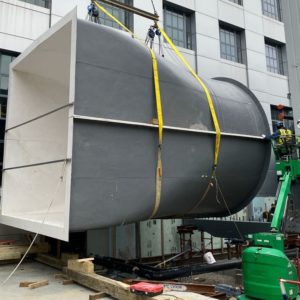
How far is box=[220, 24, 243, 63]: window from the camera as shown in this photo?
1564 cm

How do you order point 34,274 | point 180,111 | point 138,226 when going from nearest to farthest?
1. point 180,111
2. point 34,274
3. point 138,226

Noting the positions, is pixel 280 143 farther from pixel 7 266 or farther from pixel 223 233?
pixel 7 266

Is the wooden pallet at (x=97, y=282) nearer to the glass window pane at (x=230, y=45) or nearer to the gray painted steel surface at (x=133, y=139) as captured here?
the gray painted steel surface at (x=133, y=139)

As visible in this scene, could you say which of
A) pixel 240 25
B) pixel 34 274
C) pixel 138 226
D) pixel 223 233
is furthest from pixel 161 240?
pixel 240 25

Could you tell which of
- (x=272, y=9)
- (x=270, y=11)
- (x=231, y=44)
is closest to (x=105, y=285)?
(x=231, y=44)

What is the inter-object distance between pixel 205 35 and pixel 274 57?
5.48 metres

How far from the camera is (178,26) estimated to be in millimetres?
14156

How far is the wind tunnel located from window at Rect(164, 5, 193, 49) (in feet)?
18.2

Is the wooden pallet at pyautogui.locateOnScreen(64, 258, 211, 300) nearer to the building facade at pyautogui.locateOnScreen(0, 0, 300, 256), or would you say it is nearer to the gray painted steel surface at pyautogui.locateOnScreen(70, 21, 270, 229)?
the gray painted steel surface at pyautogui.locateOnScreen(70, 21, 270, 229)

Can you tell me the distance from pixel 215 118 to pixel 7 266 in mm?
5452

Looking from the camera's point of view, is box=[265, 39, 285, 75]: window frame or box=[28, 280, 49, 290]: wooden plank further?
box=[265, 39, 285, 75]: window frame

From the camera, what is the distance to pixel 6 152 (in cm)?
852

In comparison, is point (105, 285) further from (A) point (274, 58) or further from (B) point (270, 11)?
(B) point (270, 11)

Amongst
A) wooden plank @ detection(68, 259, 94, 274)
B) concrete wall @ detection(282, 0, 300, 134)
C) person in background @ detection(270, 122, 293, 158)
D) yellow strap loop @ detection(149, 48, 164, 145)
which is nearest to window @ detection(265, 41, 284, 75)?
concrete wall @ detection(282, 0, 300, 134)
